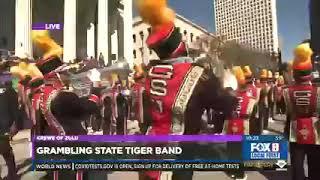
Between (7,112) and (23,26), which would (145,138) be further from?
(23,26)

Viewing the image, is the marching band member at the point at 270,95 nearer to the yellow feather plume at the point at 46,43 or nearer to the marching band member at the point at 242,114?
the marching band member at the point at 242,114

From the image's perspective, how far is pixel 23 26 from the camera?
3.32m

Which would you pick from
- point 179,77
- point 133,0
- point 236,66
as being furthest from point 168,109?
point 133,0

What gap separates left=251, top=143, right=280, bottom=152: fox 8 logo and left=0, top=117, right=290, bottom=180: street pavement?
0.08 metres

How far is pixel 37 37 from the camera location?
11.0 feet

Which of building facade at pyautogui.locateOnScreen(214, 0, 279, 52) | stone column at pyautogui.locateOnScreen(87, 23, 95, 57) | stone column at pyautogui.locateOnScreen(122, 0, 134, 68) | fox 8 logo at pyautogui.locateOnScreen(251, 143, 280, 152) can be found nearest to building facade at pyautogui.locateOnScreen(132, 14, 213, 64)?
stone column at pyautogui.locateOnScreen(122, 0, 134, 68)

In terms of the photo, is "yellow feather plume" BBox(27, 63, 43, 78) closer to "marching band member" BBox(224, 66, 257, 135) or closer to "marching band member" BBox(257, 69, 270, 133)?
"marching band member" BBox(224, 66, 257, 135)

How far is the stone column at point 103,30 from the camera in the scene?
10.8 ft

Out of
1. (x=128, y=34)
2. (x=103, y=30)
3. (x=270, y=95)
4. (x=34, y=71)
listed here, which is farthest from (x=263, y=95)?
(x=34, y=71)

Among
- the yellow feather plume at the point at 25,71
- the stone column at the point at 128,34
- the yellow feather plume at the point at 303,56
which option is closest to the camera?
the yellow feather plume at the point at 303,56

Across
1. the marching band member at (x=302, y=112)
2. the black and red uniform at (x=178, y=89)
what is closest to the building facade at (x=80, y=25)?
the black and red uniform at (x=178, y=89)

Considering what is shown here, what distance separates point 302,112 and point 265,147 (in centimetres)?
32

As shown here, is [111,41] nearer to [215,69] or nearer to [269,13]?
[215,69]

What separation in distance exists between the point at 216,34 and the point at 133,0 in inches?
22.7
